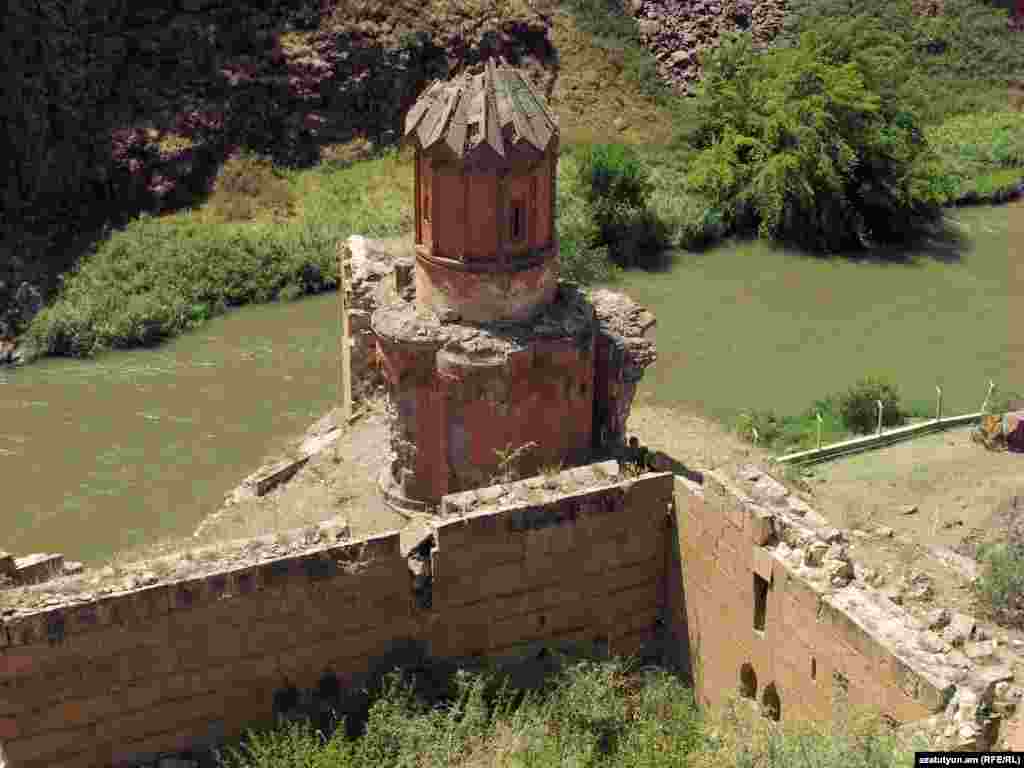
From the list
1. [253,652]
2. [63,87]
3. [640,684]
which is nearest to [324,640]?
[253,652]

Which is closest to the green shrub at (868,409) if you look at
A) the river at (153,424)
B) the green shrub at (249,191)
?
the river at (153,424)

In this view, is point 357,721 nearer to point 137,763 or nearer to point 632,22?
point 137,763

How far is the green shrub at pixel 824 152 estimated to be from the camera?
29.1 m

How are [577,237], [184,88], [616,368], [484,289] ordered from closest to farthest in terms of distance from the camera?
[484,289], [616,368], [577,237], [184,88]

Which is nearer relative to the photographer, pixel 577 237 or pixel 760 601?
pixel 760 601

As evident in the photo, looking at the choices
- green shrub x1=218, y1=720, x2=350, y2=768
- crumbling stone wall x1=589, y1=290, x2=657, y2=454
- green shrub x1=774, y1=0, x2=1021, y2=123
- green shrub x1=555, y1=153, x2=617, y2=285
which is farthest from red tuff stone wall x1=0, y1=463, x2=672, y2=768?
green shrub x1=774, y1=0, x2=1021, y2=123

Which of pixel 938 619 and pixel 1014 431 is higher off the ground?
pixel 938 619

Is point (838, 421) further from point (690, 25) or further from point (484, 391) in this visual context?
point (690, 25)

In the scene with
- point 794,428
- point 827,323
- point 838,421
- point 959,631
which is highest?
point 959,631

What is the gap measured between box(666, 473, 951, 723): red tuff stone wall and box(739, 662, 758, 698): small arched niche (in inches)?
0.4

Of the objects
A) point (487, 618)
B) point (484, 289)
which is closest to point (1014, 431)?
point (484, 289)

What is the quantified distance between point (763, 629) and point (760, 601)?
10.0 inches

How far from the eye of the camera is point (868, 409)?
21078mm

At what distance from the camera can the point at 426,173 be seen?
46.8 ft
